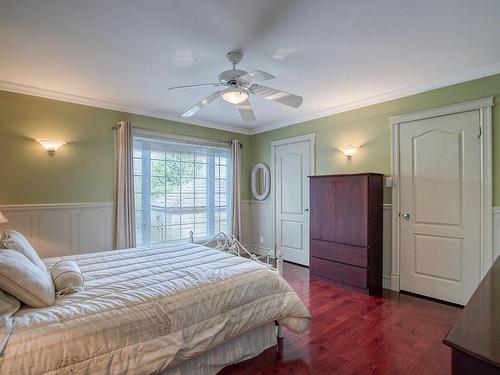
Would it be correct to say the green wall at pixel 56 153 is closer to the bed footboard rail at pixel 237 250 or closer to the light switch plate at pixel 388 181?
the bed footboard rail at pixel 237 250

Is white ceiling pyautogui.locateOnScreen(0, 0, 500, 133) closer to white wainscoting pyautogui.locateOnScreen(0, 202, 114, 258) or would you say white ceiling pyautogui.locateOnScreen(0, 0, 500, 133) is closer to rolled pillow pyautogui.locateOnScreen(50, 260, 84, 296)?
white wainscoting pyautogui.locateOnScreen(0, 202, 114, 258)

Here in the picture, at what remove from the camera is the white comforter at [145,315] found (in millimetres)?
1310

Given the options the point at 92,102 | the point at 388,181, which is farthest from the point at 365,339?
the point at 92,102

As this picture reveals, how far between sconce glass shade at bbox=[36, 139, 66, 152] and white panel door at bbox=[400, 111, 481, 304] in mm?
4340

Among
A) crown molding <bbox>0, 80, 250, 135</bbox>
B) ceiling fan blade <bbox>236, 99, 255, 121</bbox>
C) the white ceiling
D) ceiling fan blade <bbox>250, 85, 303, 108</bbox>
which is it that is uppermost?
the white ceiling

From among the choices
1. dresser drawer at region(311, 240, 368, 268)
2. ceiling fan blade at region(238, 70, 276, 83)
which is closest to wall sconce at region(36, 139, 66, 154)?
ceiling fan blade at region(238, 70, 276, 83)

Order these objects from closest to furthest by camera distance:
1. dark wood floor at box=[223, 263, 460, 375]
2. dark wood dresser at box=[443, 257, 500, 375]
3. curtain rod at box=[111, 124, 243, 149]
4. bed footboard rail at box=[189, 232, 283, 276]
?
dark wood dresser at box=[443, 257, 500, 375] → dark wood floor at box=[223, 263, 460, 375] → bed footboard rail at box=[189, 232, 283, 276] → curtain rod at box=[111, 124, 243, 149]

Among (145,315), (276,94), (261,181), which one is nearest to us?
(145,315)

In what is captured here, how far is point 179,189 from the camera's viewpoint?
180 inches

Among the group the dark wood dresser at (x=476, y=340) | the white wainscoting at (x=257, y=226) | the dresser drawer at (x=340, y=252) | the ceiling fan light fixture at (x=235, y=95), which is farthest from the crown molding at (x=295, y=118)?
the dark wood dresser at (x=476, y=340)

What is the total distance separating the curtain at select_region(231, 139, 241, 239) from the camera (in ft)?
16.9

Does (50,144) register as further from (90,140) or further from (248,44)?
(248,44)

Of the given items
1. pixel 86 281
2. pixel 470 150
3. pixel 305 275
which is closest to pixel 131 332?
pixel 86 281

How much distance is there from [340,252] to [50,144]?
3.95m
